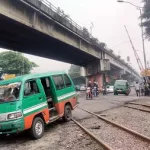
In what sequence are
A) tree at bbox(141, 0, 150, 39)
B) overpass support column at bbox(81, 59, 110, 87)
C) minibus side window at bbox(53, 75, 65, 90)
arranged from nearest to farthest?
1. minibus side window at bbox(53, 75, 65, 90)
2. tree at bbox(141, 0, 150, 39)
3. overpass support column at bbox(81, 59, 110, 87)

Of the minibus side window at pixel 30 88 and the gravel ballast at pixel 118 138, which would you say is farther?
the minibus side window at pixel 30 88

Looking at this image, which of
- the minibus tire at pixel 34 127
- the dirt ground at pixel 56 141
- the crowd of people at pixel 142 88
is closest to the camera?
the dirt ground at pixel 56 141

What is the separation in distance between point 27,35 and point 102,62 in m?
22.7

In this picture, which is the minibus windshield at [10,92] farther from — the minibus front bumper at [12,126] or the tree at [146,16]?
the tree at [146,16]

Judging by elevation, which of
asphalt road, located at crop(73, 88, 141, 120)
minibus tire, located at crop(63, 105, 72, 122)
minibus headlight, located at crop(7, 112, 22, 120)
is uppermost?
minibus headlight, located at crop(7, 112, 22, 120)

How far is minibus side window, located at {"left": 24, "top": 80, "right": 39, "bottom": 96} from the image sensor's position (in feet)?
27.1

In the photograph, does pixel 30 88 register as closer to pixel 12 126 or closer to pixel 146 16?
pixel 12 126

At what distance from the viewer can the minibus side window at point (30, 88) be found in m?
8.25

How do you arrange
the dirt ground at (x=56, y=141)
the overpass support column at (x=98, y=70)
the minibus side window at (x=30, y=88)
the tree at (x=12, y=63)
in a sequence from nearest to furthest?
the dirt ground at (x=56, y=141)
the minibus side window at (x=30, y=88)
the overpass support column at (x=98, y=70)
the tree at (x=12, y=63)

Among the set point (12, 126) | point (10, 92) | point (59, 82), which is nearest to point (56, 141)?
point (12, 126)

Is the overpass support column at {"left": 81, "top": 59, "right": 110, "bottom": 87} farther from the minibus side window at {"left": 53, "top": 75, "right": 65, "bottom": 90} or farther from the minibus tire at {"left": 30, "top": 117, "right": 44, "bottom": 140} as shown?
the minibus tire at {"left": 30, "top": 117, "right": 44, "bottom": 140}

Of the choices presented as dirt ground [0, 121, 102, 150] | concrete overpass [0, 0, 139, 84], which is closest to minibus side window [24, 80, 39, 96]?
dirt ground [0, 121, 102, 150]

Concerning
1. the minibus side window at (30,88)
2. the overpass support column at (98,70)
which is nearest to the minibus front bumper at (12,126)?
the minibus side window at (30,88)

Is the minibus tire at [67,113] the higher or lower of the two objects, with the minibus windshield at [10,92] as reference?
lower
